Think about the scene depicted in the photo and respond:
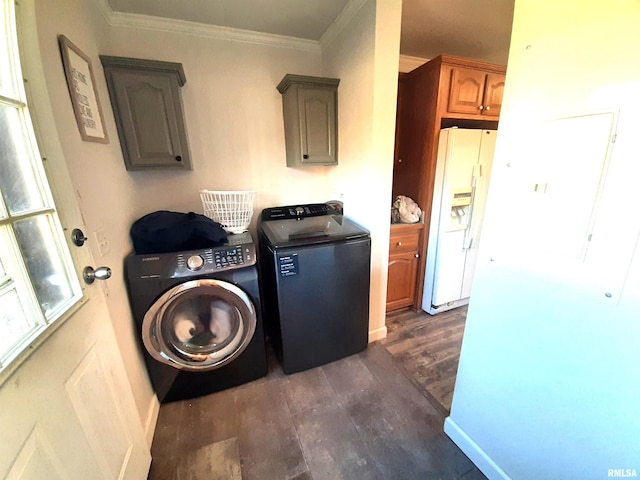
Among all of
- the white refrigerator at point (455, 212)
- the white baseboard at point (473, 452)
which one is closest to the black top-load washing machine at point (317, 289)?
the white baseboard at point (473, 452)

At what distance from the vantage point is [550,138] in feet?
2.73

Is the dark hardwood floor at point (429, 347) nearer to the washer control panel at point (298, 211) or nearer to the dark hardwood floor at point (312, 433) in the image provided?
the dark hardwood floor at point (312, 433)

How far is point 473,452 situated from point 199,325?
165 centimetres

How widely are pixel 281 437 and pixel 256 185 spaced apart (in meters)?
1.82

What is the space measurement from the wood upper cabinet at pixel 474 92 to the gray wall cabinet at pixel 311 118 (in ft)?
3.19

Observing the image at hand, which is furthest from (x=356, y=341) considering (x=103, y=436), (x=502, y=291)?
(x=103, y=436)

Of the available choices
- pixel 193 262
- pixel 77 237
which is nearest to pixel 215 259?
pixel 193 262

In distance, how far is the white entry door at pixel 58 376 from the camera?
591mm

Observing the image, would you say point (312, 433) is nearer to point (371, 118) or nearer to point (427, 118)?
point (371, 118)

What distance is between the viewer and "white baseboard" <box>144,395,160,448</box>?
141cm

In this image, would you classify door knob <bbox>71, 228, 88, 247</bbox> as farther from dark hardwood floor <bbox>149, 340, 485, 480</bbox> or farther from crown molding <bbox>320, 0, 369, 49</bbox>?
crown molding <bbox>320, 0, 369, 49</bbox>

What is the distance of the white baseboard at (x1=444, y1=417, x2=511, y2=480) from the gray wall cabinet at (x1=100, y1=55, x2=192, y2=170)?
227cm

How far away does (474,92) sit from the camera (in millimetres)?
2156

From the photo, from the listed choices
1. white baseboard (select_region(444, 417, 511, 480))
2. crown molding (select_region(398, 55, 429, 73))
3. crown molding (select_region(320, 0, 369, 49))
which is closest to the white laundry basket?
crown molding (select_region(320, 0, 369, 49))
